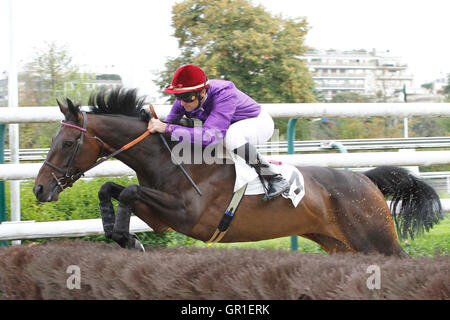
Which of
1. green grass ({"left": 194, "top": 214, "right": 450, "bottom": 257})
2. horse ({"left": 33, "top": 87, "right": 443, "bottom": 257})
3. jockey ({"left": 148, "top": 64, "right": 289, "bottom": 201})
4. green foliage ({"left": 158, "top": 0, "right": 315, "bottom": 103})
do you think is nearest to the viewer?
horse ({"left": 33, "top": 87, "right": 443, "bottom": 257})

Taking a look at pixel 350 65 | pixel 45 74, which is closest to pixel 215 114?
pixel 45 74

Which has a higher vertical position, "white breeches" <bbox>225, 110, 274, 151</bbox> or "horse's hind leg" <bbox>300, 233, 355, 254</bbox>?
"white breeches" <bbox>225, 110, 274, 151</bbox>

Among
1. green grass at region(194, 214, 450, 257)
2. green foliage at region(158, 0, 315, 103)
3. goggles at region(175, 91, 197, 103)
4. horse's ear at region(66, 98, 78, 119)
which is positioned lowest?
green grass at region(194, 214, 450, 257)

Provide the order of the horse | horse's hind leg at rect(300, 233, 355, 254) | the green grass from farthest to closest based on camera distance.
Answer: the green grass → horse's hind leg at rect(300, 233, 355, 254) → the horse

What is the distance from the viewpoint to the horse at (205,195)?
3801 millimetres

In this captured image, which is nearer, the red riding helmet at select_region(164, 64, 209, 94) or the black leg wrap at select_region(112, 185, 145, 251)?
the black leg wrap at select_region(112, 185, 145, 251)

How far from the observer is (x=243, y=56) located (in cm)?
2236

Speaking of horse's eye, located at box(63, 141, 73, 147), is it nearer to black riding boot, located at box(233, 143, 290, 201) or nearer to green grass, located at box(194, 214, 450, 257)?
black riding boot, located at box(233, 143, 290, 201)

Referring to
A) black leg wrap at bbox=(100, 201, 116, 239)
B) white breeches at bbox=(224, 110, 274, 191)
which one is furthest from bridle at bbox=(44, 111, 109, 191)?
white breeches at bbox=(224, 110, 274, 191)

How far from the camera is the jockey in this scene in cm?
391

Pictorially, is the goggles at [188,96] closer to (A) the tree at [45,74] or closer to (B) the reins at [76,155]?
(B) the reins at [76,155]

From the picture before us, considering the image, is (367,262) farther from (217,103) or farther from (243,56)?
(243,56)
